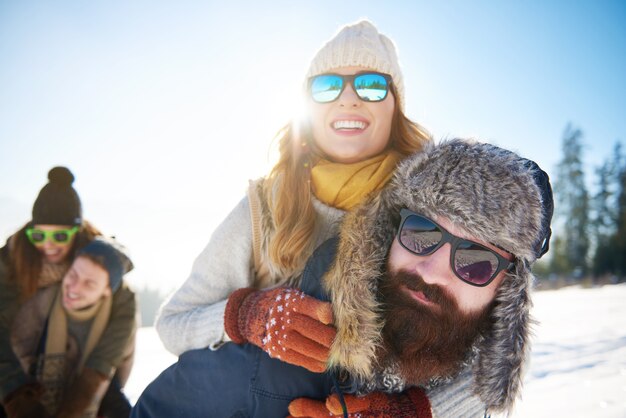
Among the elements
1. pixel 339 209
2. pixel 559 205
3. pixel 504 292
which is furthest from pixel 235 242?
pixel 559 205

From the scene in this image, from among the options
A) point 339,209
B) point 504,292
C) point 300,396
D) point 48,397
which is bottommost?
point 48,397

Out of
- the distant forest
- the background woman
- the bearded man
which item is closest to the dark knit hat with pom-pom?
the background woman

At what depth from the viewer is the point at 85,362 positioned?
9.48 feet

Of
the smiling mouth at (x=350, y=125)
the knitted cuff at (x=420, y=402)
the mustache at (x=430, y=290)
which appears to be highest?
the smiling mouth at (x=350, y=125)

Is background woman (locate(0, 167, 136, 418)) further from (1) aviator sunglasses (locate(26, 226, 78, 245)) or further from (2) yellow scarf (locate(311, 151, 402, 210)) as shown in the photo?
(2) yellow scarf (locate(311, 151, 402, 210))

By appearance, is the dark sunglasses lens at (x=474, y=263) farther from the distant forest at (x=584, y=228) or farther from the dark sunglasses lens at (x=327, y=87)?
the distant forest at (x=584, y=228)

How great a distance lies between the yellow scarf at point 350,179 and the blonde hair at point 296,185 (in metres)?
0.10

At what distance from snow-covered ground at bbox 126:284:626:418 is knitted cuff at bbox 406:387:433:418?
1.98 ft

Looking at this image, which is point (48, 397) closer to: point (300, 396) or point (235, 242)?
point (235, 242)

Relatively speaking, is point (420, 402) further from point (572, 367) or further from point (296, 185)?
point (572, 367)

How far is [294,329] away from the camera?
1405 millimetres

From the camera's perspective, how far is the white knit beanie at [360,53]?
6.43ft

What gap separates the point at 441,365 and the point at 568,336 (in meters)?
5.04

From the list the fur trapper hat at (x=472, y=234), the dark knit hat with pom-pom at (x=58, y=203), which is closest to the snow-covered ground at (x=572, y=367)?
the fur trapper hat at (x=472, y=234)
